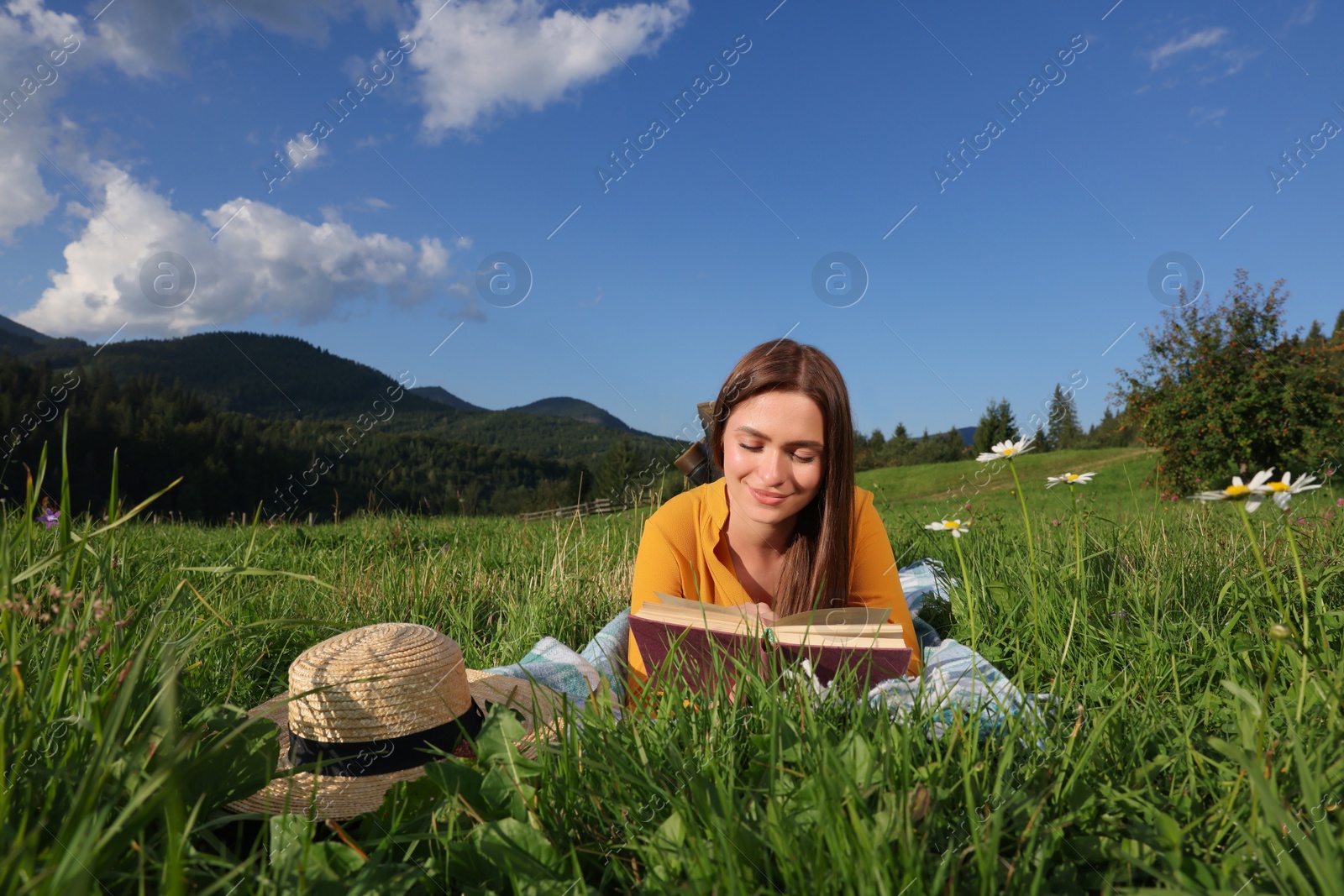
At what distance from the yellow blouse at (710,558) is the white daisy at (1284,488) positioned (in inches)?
60.6

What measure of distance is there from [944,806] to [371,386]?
5196 inches

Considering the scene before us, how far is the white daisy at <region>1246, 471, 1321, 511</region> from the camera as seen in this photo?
1.23 meters

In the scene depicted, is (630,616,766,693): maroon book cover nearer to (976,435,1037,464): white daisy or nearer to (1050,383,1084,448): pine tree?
(976,435,1037,464): white daisy

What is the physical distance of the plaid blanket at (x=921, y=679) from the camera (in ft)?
4.82

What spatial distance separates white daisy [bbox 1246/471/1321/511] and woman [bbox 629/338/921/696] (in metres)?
1.39

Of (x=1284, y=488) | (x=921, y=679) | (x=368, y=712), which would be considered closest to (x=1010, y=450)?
(x=1284, y=488)

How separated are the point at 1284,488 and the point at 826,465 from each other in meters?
1.59

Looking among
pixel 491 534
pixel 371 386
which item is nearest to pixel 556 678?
pixel 491 534

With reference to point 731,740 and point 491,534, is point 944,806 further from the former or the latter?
point 491,534

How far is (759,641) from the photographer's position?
1.68 m

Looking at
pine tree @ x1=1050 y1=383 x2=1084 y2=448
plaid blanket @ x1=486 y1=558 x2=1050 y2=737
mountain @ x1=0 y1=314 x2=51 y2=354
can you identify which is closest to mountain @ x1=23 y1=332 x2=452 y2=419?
mountain @ x1=0 y1=314 x2=51 y2=354

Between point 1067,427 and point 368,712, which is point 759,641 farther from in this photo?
point 1067,427

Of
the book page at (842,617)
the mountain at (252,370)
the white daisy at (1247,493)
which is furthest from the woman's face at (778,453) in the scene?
the mountain at (252,370)

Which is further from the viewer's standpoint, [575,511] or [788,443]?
[575,511]
